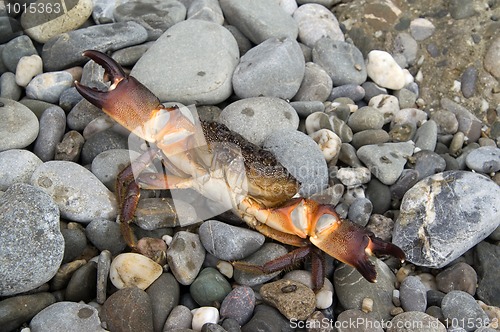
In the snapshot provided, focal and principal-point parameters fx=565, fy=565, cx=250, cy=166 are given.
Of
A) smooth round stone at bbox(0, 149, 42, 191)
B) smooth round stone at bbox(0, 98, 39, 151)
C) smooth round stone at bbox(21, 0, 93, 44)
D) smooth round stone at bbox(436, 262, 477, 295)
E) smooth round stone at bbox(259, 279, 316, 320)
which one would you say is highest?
smooth round stone at bbox(21, 0, 93, 44)

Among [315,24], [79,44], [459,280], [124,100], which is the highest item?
[124,100]

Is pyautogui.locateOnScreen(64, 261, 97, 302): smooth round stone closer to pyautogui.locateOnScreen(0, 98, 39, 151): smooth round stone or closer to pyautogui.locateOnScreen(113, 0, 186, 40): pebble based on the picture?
pyautogui.locateOnScreen(0, 98, 39, 151): smooth round stone

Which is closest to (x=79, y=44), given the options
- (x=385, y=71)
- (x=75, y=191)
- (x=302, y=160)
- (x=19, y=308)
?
(x=75, y=191)

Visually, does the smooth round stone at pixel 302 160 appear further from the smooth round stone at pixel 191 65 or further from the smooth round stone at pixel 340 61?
the smooth round stone at pixel 340 61

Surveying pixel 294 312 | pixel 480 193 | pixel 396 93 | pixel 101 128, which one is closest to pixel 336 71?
pixel 396 93

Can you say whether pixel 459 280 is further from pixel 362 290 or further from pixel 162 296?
pixel 162 296

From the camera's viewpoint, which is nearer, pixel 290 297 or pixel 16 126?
pixel 290 297

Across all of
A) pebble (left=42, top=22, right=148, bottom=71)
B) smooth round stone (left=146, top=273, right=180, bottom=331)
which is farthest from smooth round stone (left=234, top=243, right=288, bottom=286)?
pebble (left=42, top=22, right=148, bottom=71)
